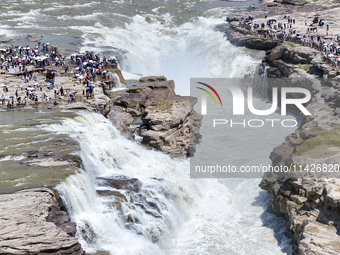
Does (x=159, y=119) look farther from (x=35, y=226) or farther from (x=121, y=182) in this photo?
(x=35, y=226)

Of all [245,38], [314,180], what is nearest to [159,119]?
[314,180]

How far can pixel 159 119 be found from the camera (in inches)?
1633

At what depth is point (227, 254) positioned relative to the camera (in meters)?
29.0

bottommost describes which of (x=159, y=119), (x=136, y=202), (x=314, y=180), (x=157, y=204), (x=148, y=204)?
(x=157, y=204)

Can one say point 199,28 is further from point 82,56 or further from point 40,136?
point 40,136

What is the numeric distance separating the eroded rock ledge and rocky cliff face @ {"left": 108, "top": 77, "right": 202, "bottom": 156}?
16977mm

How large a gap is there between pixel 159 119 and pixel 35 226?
2063 cm

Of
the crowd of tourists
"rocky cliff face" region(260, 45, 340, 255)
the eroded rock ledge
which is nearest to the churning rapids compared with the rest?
the eroded rock ledge

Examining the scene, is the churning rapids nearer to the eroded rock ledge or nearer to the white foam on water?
the eroded rock ledge

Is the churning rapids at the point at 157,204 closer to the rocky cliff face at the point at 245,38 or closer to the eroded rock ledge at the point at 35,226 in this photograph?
the eroded rock ledge at the point at 35,226

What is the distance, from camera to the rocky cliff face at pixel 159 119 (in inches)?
1610

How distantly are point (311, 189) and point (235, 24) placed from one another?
56.8 meters

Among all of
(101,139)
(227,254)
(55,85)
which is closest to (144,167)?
(101,139)

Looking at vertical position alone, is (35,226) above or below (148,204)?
above
